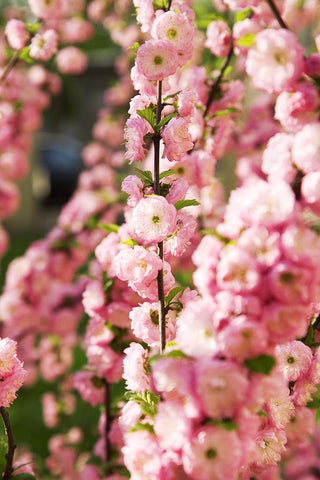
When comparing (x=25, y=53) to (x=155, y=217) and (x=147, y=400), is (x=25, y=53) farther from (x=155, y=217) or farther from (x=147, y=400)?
(x=147, y=400)

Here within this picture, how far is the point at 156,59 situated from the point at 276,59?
1.01ft

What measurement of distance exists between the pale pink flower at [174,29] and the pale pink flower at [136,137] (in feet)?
0.59

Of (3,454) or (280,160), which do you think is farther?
(3,454)

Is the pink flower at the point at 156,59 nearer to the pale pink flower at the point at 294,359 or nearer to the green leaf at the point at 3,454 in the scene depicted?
the pale pink flower at the point at 294,359

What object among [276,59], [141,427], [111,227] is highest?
[276,59]

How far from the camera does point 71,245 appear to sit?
2875 mm

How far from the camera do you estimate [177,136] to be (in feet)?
3.80

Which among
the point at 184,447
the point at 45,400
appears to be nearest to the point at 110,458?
the point at 184,447

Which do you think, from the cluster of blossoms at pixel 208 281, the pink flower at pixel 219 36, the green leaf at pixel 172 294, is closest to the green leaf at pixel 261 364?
the cluster of blossoms at pixel 208 281

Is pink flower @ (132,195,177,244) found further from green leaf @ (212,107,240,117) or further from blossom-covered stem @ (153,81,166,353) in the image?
green leaf @ (212,107,240,117)

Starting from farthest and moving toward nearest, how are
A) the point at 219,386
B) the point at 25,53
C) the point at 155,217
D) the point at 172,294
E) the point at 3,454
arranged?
the point at 25,53 < the point at 3,454 < the point at 172,294 < the point at 155,217 < the point at 219,386

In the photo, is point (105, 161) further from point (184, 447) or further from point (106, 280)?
point (184, 447)

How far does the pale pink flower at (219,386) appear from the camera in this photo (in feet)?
2.63

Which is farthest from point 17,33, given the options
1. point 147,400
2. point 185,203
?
point 147,400
